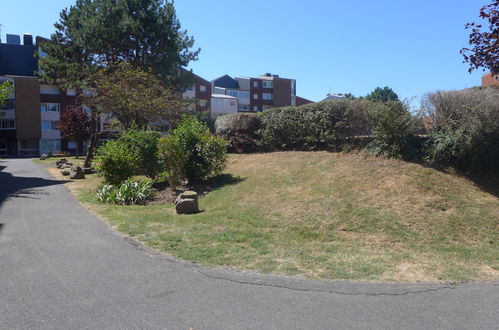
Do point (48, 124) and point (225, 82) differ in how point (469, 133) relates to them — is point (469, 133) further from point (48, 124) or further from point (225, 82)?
point (225, 82)

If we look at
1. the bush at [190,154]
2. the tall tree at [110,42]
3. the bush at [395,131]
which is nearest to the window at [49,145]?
the tall tree at [110,42]

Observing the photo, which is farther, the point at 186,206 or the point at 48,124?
the point at 48,124

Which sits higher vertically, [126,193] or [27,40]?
[27,40]

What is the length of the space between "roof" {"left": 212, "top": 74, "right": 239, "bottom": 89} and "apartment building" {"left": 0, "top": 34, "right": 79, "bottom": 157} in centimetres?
2735

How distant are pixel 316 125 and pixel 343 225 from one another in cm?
615

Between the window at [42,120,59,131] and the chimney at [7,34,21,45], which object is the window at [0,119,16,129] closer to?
the window at [42,120,59,131]

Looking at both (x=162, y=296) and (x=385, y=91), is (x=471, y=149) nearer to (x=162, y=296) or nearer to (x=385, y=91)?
(x=162, y=296)

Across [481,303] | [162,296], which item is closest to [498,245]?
[481,303]

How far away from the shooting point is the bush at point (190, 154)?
42.2 feet

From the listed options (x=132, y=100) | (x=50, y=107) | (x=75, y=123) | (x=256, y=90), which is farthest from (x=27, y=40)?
(x=132, y=100)

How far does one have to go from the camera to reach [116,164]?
13.4 meters

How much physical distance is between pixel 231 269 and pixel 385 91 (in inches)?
2324

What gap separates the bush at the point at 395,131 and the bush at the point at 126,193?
23.3 feet

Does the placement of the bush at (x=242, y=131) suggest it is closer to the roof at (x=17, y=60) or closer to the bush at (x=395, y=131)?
the bush at (x=395, y=131)
